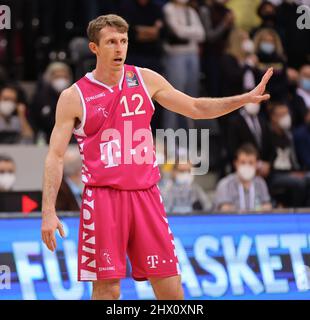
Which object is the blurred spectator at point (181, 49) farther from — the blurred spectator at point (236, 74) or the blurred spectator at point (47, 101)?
the blurred spectator at point (47, 101)

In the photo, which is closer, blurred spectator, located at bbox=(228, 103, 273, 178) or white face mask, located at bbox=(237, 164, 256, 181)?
white face mask, located at bbox=(237, 164, 256, 181)

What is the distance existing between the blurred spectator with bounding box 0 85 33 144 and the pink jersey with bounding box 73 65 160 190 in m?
5.45

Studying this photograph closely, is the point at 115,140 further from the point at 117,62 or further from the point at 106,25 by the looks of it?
the point at 106,25

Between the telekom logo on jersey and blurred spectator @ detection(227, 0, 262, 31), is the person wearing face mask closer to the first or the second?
blurred spectator @ detection(227, 0, 262, 31)

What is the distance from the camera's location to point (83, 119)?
Result: 666cm

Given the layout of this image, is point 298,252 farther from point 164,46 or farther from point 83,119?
point 164,46

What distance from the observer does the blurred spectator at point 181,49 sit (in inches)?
504

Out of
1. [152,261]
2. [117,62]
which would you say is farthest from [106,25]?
[152,261]

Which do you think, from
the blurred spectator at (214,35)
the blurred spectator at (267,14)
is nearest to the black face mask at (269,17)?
the blurred spectator at (267,14)

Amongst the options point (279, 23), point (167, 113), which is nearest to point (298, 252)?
point (167, 113)

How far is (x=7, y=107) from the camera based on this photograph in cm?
1208

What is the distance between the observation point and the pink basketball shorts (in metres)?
6.64

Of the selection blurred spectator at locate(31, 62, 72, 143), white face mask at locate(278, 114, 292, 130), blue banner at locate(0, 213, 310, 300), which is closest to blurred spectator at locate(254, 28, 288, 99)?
white face mask at locate(278, 114, 292, 130)
